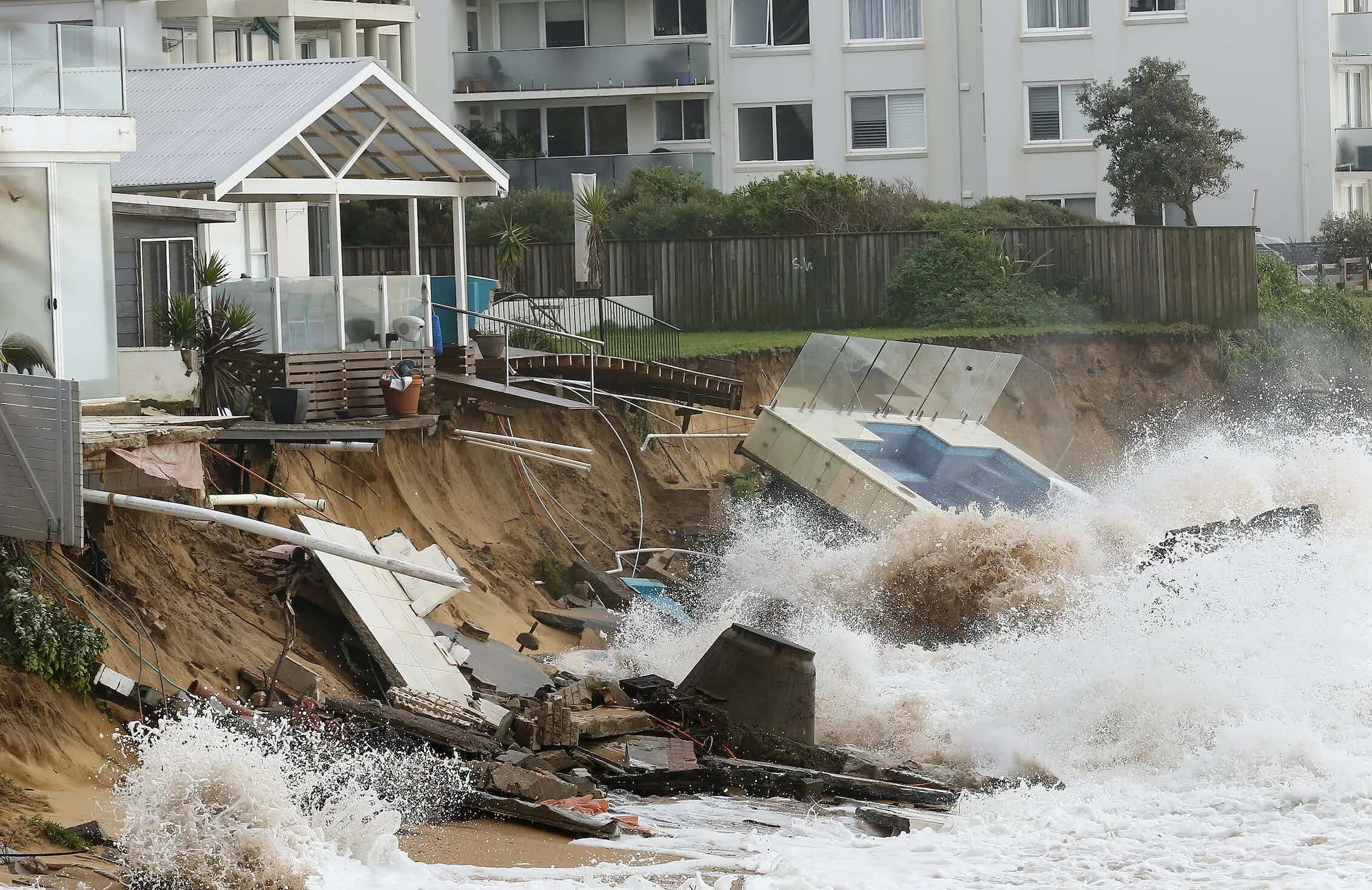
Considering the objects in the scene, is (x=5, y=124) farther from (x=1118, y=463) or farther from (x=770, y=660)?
(x=1118, y=463)

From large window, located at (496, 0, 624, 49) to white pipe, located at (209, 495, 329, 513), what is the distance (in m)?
30.1

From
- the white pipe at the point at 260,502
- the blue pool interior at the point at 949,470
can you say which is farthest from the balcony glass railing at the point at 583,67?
the white pipe at the point at 260,502

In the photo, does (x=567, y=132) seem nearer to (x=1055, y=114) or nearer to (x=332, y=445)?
(x=1055, y=114)

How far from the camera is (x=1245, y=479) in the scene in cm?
2866

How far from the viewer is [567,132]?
4534 centimetres

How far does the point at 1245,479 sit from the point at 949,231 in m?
10.3

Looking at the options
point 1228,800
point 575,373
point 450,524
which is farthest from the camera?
point 575,373

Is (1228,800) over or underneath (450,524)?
underneath

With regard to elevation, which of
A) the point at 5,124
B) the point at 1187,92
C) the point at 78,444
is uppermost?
the point at 1187,92

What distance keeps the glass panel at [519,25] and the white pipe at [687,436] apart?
19573 millimetres

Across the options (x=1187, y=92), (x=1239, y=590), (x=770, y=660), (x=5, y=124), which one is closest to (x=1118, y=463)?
(x=1187, y=92)

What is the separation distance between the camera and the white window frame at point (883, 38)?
145 ft

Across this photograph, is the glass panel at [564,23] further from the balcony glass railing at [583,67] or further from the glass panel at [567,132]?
the glass panel at [567,132]

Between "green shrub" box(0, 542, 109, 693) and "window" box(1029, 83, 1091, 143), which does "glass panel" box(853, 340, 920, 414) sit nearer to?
"green shrub" box(0, 542, 109, 693)
